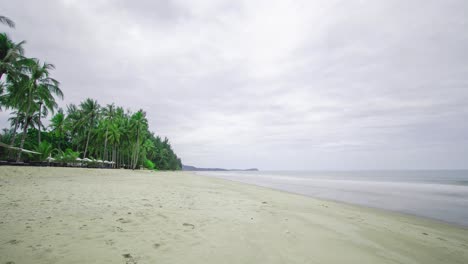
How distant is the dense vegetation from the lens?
54.6 feet

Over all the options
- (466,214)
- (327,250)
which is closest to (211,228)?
(327,250)

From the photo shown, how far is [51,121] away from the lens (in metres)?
38.2

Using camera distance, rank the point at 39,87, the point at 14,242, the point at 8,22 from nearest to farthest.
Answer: the point at 14,242, the point at 8,22, the point at 39,87

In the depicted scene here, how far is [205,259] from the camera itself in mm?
2797

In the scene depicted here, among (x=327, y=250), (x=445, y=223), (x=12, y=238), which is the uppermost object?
(x=12, y=238)

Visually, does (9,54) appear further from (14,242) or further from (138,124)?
(138,124)

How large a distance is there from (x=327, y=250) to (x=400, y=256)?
4.32 ft

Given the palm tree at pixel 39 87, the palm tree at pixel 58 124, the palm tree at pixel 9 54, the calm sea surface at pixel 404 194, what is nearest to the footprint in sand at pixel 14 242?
the calm sea surface at pixel 404 194

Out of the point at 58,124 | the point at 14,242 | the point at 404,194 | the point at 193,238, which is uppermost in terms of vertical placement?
the point at 58,124

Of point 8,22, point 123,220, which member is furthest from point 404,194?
point 8,22

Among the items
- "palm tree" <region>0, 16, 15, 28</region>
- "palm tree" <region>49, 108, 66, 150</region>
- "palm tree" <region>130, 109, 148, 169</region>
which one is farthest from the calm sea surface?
"palm tree" <region>49, 108, 66, 150</region>

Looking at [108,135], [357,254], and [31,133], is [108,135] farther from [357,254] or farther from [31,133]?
[357,254]

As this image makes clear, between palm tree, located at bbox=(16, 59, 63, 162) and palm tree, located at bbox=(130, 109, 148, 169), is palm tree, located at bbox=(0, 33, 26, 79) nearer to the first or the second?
palm tree, located at bbox=(16, 59, 63, 162)

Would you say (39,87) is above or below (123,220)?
above
